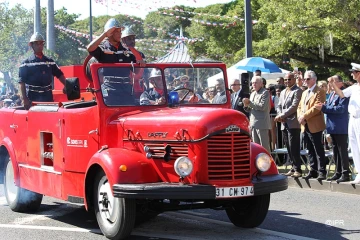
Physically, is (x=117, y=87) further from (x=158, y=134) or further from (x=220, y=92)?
(x=220, y=92)

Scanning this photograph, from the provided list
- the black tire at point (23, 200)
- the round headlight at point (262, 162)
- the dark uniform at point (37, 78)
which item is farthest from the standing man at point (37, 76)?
the round headlight at point (262, 162)

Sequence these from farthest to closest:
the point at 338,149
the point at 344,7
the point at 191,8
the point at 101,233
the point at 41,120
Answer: the point at 191,8 < the point at 344,7 < the point at 338,149 < the point at 41,120 < the point at 101,233

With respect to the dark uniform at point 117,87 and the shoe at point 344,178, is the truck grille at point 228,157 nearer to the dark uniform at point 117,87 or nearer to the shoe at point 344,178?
the dark uniform at point 117,87

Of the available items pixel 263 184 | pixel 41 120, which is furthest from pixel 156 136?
pixel 41 120

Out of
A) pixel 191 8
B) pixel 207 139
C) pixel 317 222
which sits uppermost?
pixel 191 8

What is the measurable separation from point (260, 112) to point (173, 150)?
6131mm

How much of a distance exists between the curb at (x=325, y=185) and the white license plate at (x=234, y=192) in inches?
179

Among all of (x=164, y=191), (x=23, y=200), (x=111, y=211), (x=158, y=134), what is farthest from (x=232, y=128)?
(x=23, y=200)

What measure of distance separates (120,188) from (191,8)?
78595 mm

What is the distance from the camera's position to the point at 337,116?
13.0 m

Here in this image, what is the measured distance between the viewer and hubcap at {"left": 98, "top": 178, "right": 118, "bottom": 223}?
27.7 feet

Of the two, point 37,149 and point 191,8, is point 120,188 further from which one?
point 191,8

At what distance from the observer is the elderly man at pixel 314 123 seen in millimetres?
13367

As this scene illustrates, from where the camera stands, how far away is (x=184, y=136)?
8.23 metres
